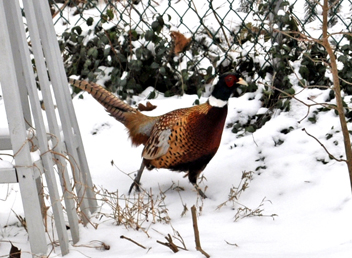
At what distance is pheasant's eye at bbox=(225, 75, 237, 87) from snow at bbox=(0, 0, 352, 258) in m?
0.53

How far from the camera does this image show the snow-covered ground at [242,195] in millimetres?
2250

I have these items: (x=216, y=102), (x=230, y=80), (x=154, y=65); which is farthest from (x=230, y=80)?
(x=154, y=65)

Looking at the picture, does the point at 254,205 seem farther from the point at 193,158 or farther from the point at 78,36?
the point at 78,36

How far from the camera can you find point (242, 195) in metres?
3.04

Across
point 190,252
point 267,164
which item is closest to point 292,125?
point 267,164

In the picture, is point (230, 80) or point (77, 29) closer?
point (230, 80)

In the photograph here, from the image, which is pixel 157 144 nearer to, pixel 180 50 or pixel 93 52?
pixel 180 50

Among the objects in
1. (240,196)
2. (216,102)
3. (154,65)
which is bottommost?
(240,196)

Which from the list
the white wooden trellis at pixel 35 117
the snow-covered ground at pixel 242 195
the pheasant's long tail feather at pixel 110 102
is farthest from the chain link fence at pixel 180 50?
the white wooden trellis at pixel 35 117

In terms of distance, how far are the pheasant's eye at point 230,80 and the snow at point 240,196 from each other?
0.53 m

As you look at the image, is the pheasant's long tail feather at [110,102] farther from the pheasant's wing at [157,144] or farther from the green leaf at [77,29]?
the green leaf at [77,29]

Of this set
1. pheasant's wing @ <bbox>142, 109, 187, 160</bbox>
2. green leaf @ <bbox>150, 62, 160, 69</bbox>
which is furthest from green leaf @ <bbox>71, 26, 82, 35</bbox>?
pheasant's wing @ <bbox>142, 109, 187, 160</bbox>

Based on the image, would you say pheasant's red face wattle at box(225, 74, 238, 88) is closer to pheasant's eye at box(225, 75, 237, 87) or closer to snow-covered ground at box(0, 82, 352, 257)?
pheasant's eye at box(225, 75, 237, 87)

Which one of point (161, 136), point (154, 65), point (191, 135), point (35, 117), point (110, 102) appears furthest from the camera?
point (154, 65)
